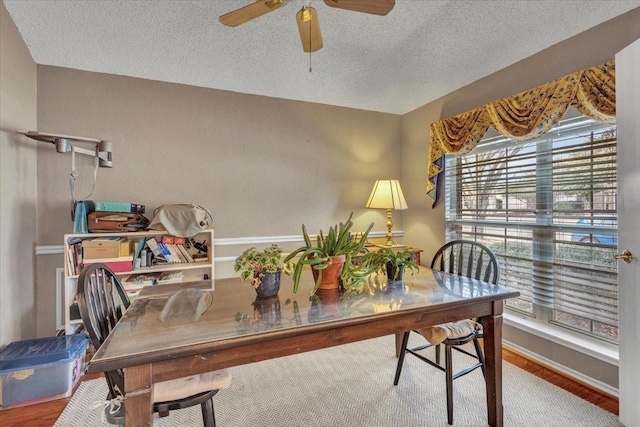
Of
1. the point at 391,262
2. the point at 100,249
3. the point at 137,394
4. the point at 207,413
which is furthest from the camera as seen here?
the point at 100,249

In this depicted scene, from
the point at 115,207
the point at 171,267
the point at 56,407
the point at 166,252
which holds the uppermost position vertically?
the point at 115,207

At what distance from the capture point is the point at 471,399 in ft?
6.53

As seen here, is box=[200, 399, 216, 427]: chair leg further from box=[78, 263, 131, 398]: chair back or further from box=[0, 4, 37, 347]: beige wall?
box=[0, 4, 37, 347]: beige wall

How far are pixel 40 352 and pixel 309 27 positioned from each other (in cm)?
256

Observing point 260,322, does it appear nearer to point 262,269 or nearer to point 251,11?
point 262,269

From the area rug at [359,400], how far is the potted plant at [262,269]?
86 cm

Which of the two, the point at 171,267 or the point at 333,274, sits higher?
the point at 333,274

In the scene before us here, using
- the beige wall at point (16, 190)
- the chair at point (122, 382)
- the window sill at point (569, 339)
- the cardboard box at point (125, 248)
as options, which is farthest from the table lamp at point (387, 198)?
the beige wall at point (16, 190)

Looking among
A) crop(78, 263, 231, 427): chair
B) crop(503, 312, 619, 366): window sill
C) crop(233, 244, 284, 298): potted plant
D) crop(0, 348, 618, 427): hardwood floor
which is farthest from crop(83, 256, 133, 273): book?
crop(503, 312, 619, 366): window sill

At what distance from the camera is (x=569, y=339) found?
2248mm

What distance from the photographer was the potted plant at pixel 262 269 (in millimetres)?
1478

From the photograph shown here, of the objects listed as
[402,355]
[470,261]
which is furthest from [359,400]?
[470,261]

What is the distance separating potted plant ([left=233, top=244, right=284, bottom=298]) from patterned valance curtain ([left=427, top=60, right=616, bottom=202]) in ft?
6.89

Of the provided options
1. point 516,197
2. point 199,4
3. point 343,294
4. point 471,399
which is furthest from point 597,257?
point 199,4
